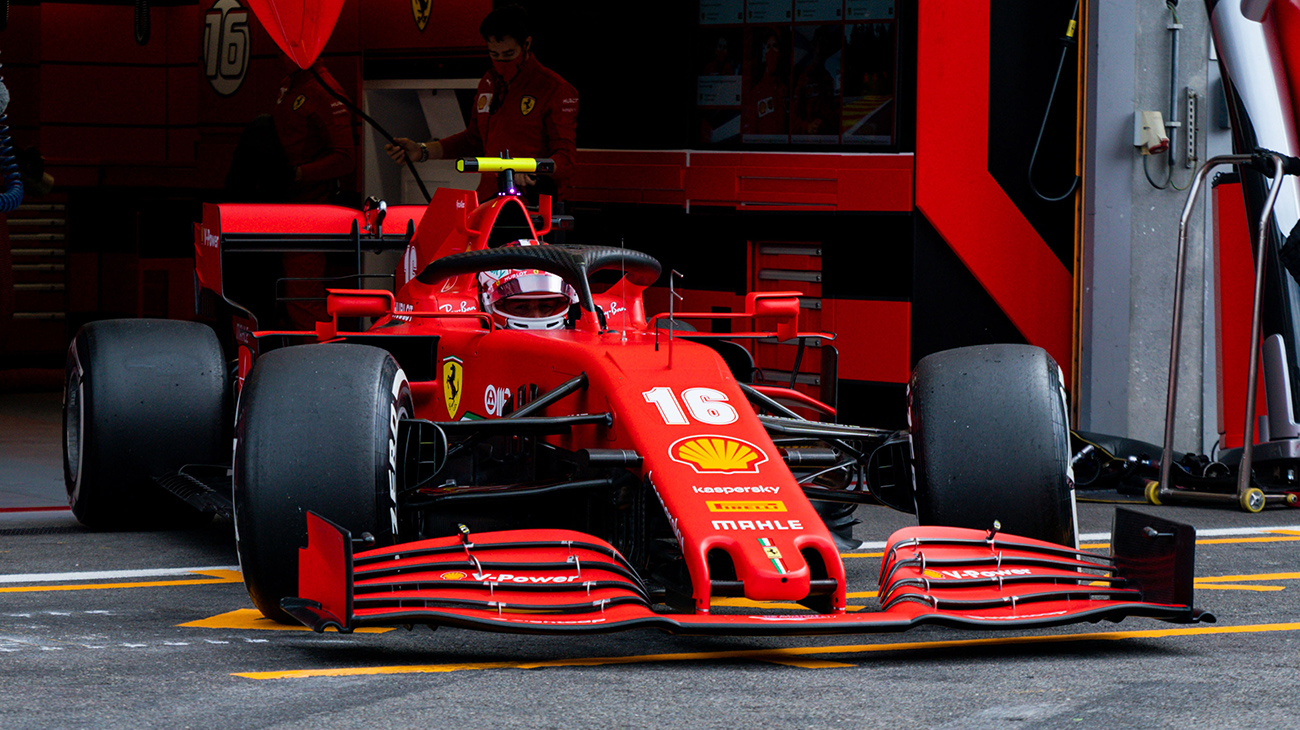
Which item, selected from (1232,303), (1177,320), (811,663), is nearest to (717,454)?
(811,663)

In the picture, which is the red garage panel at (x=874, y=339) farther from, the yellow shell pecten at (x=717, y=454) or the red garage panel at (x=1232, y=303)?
the yellow shell pecten at (x=717, y=454)

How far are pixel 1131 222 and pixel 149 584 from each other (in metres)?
5.84

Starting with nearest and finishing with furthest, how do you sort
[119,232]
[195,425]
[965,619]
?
1. [965,619]
2. [195,425]
3. [119,232]

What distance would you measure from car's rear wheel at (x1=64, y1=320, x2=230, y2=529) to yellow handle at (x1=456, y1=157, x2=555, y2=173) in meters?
1.23

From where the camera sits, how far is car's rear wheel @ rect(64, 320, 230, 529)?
6.71 m

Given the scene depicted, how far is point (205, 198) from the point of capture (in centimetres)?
1504

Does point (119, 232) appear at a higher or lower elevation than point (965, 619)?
higher

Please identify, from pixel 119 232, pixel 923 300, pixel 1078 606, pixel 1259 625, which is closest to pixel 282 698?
pixel 1078 606

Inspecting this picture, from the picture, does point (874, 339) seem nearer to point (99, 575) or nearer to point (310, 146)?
point (310, 146)

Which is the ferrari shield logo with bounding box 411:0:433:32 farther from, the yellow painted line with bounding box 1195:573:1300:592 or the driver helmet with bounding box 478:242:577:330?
the yellow painted line with bounding box 1195:573:1300:592

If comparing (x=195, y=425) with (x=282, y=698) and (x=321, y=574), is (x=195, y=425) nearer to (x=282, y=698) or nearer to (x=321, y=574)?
(x=321, y=574)

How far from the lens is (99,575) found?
6.04m

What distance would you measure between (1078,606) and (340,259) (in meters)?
6.91

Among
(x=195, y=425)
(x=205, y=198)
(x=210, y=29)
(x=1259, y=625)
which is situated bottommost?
(x=1259, y=625)
